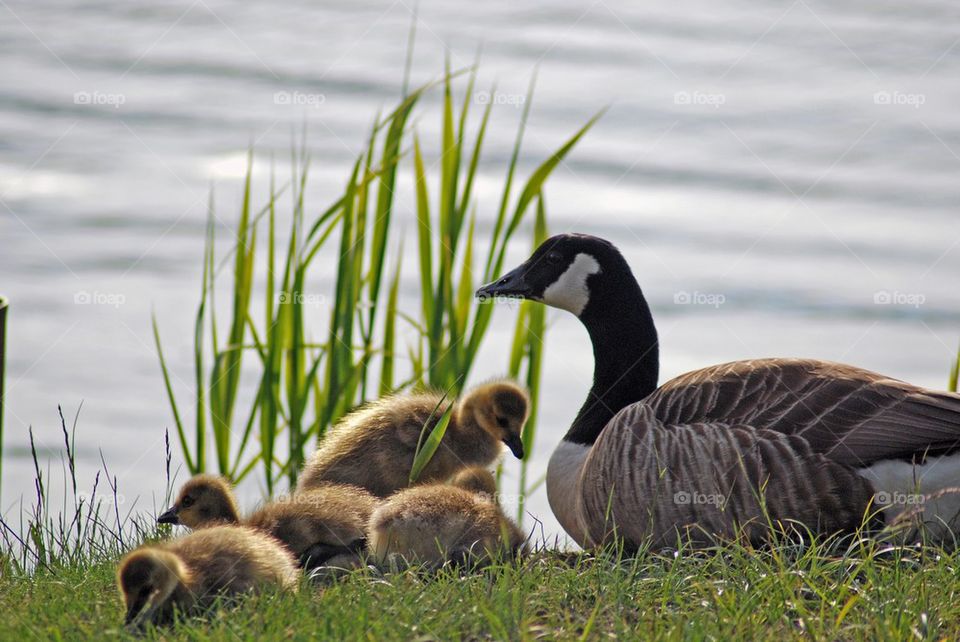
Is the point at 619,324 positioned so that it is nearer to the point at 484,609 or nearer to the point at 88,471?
the point at 484,609

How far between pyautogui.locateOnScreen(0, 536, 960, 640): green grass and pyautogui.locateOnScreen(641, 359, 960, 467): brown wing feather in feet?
1.98

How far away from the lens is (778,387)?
6016mm

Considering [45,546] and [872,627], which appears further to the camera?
[45,546]

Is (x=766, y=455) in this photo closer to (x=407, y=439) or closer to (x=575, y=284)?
(x=575, y=284)

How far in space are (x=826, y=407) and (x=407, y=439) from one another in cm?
207

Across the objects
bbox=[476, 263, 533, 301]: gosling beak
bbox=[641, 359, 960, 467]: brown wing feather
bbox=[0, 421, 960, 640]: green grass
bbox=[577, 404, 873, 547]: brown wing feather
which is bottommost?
bbox=[0, 421, 960, 640]: green grass

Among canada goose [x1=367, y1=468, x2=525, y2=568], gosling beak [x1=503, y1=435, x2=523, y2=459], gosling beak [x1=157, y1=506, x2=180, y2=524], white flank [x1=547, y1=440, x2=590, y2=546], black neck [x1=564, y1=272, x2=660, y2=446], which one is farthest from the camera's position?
black neck [x1=564, y1=272, x2=660, y2=446]

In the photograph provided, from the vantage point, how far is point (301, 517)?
18.5ft

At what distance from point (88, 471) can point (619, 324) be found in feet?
15.4

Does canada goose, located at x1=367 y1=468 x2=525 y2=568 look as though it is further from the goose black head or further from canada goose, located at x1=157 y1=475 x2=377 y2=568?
the goose black head

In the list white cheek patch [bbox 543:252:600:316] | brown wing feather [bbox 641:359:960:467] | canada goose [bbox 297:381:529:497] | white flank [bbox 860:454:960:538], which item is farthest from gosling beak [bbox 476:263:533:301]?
white flank [bbox 860:454:960:538]

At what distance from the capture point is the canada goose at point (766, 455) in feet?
18.8

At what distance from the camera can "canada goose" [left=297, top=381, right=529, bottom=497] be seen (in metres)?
6.79

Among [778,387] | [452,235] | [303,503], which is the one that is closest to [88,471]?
[452,235]
